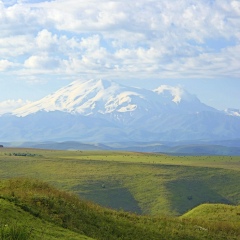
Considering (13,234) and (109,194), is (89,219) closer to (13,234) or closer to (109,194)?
(13,234)

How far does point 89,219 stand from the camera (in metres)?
30.5

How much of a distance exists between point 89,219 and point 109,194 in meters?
A: 65.2

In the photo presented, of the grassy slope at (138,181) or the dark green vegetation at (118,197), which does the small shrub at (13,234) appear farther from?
the grassy slope at (138,181)

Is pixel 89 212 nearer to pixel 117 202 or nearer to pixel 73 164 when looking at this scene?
pixel 117 202

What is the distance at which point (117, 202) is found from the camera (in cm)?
9138

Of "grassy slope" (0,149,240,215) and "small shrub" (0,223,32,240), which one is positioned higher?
"small shrub" (0,223,32,240)

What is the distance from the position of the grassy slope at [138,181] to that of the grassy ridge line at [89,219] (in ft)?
159

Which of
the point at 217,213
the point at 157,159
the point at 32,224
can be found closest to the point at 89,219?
the point at 32,224

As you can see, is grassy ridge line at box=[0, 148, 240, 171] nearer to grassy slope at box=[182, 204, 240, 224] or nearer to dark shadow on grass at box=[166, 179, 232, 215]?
dark shadow on grass at box=[166, 179, 232, 215]

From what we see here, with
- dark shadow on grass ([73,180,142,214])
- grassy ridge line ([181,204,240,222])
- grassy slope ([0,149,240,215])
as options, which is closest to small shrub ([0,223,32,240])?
grassy ridge line ([181,204,240,222])

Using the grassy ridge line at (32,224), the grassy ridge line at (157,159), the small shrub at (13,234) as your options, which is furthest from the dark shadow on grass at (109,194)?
the small shrub at (13,234)

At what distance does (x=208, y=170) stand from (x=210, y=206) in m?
→ 74.8

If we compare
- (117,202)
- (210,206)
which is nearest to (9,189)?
(210,206)

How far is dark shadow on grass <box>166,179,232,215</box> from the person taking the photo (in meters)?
94.8
